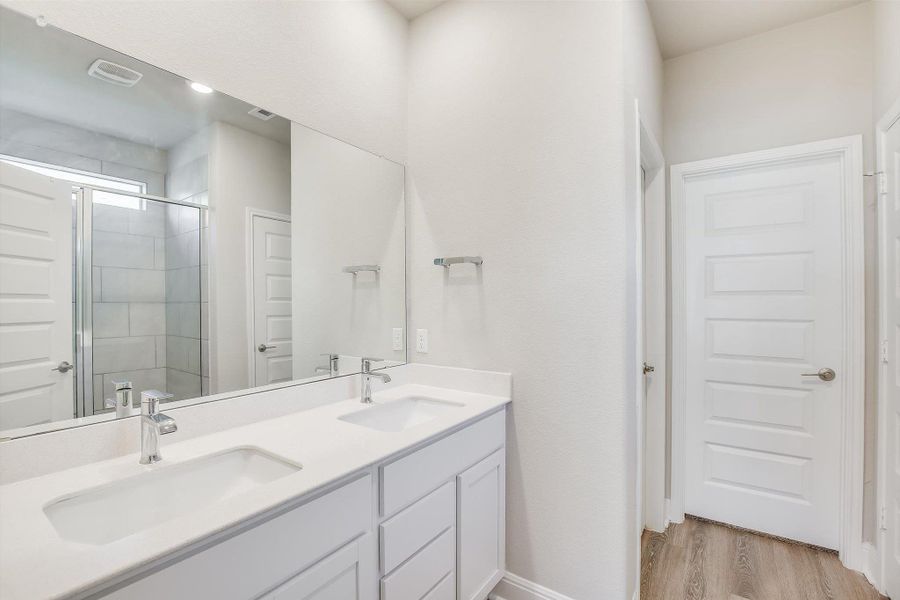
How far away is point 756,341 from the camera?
235cm

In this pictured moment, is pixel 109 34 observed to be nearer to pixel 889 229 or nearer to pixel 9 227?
pixel 9 227

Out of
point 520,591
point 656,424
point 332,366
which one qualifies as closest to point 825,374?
point 656,424

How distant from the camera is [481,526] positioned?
1.62 metres

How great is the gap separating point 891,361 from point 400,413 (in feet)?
6.90

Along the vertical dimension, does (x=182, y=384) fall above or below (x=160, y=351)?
below

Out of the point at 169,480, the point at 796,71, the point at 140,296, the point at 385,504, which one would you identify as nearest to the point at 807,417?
the point at 796,71

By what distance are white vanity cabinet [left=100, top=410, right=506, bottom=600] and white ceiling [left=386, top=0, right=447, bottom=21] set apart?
1.95 meters

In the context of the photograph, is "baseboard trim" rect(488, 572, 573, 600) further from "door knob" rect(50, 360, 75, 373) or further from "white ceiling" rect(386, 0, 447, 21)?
"white ceiling" rect(386, 0, 447, 21)

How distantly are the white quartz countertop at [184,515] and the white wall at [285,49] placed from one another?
1.12 m

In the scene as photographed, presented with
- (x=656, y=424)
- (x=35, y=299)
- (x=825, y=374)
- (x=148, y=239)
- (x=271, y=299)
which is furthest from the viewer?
(x=656, y=424)

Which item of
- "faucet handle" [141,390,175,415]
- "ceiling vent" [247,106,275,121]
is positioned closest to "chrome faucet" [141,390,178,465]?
"faucet handle" [141,390,175,415]

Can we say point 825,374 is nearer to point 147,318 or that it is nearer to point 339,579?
point 339,579

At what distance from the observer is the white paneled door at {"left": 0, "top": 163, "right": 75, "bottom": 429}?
995mm

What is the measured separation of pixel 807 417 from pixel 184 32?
10.4 ft
